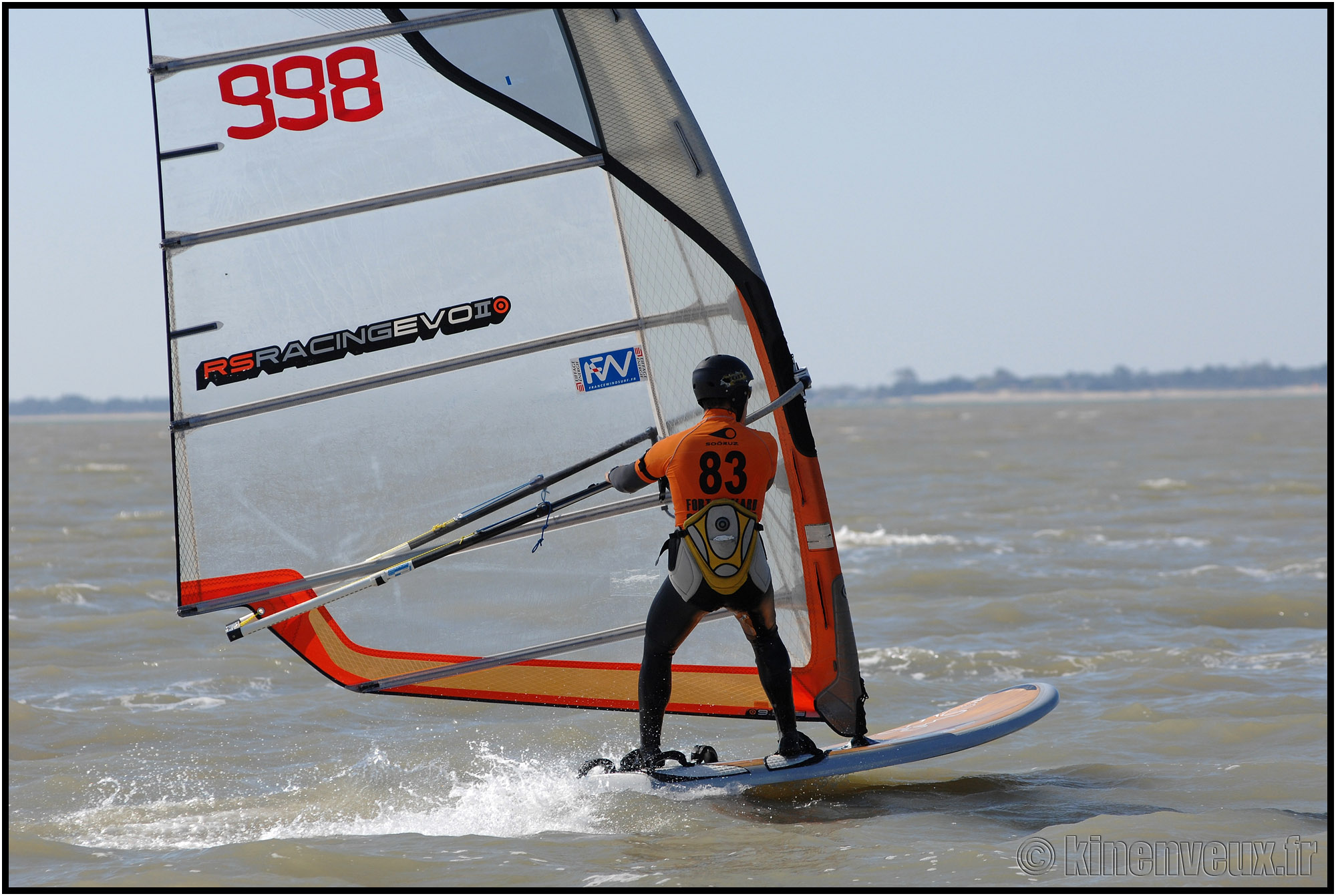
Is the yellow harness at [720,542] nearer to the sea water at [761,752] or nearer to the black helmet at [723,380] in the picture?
the black helmet at [723,380]

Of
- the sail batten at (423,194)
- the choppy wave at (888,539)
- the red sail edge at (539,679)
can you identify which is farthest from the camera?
the choppy wave at (888,539)

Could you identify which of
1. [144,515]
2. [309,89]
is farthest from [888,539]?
[144,515]

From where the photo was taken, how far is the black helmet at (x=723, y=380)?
3.85m

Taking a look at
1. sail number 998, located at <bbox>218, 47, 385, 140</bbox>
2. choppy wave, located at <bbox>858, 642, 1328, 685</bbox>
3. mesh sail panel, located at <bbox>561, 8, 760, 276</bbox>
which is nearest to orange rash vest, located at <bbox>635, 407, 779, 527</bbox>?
mesh sail panel, located at <bbox>561, 8, 760, 276</bbox>

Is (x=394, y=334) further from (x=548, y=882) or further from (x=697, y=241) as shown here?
(x=548, y=882)

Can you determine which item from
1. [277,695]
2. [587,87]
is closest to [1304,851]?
[587,87]

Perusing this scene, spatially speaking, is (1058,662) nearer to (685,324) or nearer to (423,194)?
(685,324)

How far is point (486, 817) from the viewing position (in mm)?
4164

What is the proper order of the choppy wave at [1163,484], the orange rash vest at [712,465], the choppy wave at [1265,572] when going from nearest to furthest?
the orange rash vest at [712,465] → the choppy wave at [1265,572] → the choppy wave at [1163,484]

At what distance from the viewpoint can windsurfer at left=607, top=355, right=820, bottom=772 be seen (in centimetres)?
382

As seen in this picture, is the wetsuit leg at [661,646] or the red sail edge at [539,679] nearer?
the wetsuit leg at [661,646]

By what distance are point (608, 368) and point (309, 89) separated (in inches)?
51.2

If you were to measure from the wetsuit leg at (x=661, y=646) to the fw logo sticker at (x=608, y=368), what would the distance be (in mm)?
724

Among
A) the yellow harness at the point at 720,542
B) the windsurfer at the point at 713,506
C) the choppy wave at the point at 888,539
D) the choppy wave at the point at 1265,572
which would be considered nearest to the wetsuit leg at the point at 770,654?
the windsurfer at the point at 713,506
